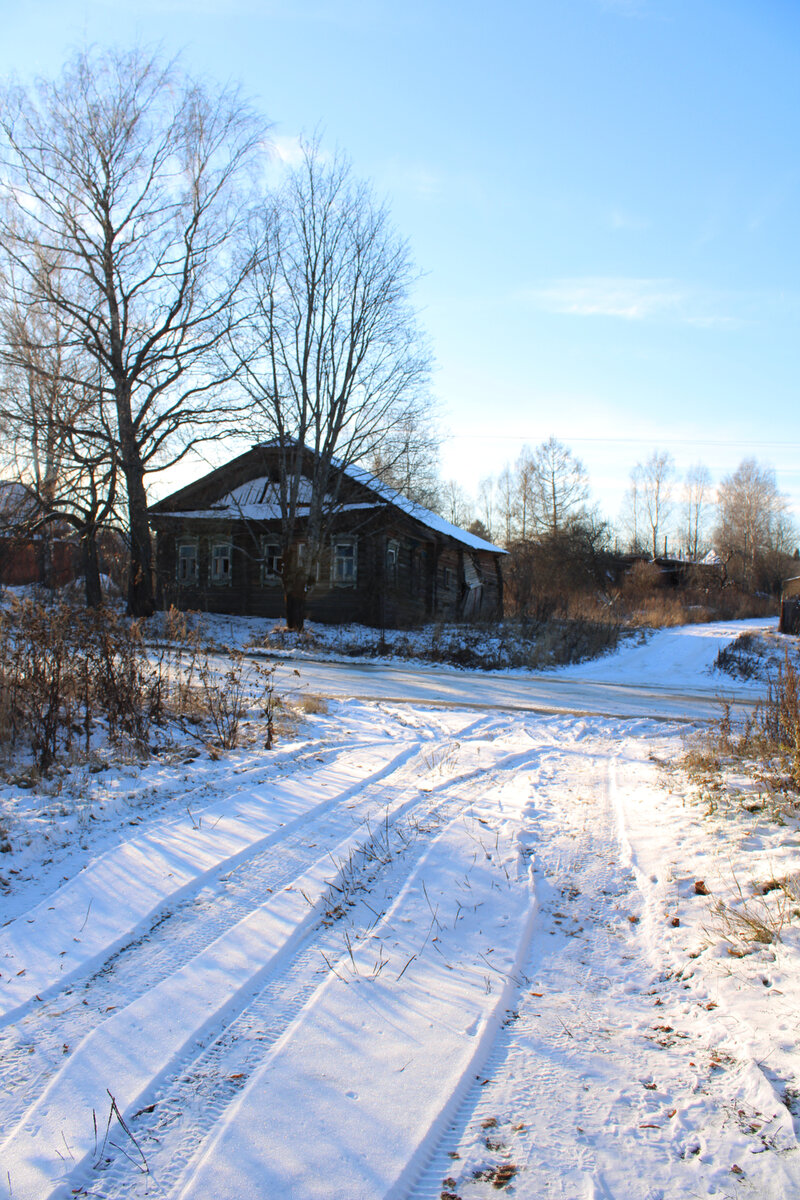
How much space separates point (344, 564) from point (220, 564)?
5.31 metres

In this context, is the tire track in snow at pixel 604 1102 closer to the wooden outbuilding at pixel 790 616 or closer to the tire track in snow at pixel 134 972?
the tire track in snow at pixel 134 972

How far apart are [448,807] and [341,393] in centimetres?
1692

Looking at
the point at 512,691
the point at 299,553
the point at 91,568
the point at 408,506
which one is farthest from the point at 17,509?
the point at 512,691

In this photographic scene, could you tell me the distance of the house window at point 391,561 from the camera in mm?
25105

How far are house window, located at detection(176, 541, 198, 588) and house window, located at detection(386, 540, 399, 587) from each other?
7870 mm

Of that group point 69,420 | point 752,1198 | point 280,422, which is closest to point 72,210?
point 69,420

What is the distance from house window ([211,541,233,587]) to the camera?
2730 centimetres

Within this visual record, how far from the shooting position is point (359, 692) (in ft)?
38.7

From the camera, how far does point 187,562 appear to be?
2817 centimetres

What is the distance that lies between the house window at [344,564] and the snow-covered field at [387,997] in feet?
64.5

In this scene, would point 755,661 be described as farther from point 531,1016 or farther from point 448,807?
point 531,1016

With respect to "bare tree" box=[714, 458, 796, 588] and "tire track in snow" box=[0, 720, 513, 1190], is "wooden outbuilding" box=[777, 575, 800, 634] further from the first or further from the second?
"bare tree" box=[714, 458, 796, 588]

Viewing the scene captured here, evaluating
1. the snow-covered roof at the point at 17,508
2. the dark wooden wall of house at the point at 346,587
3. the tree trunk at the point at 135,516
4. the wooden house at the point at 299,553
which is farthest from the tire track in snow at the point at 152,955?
the wooden house at the point at 299,553

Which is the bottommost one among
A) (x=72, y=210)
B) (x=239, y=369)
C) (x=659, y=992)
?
(x=659, y=992)
